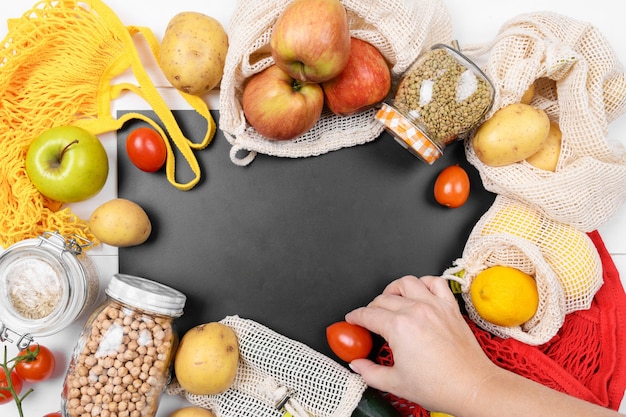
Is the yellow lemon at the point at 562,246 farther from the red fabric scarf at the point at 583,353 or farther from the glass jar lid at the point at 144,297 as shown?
the glass jar lid at the point at 144,297

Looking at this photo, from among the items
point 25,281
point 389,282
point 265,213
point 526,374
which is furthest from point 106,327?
point 526,374

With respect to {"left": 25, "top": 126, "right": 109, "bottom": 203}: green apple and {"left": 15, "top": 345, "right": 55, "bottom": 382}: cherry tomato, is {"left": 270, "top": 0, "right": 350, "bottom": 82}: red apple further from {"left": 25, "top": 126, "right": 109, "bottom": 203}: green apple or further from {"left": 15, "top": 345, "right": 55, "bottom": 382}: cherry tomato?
{"left": 15, "top": 345, "right": 55, "bottom": 382}: cherry tomato

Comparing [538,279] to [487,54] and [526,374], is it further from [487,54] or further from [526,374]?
[487,54]

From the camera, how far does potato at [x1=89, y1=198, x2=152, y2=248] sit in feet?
2.36

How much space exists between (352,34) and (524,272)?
15.6 inches

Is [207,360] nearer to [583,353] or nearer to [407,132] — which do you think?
[407,132]

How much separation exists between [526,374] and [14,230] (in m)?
0.72

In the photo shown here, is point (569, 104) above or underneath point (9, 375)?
above

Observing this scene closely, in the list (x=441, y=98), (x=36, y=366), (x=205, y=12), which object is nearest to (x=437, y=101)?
(x=441, y=98)

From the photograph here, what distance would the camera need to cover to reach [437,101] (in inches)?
27.6

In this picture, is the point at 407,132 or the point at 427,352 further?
the point at 407,132

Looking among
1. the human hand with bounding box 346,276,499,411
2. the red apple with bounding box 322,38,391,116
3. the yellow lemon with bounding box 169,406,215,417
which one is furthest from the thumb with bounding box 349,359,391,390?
the red apple with bounding box 322,38,391,116

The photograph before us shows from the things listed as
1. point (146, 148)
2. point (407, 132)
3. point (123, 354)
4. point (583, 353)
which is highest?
point (407, 132)

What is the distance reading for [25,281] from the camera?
27.0 inches
